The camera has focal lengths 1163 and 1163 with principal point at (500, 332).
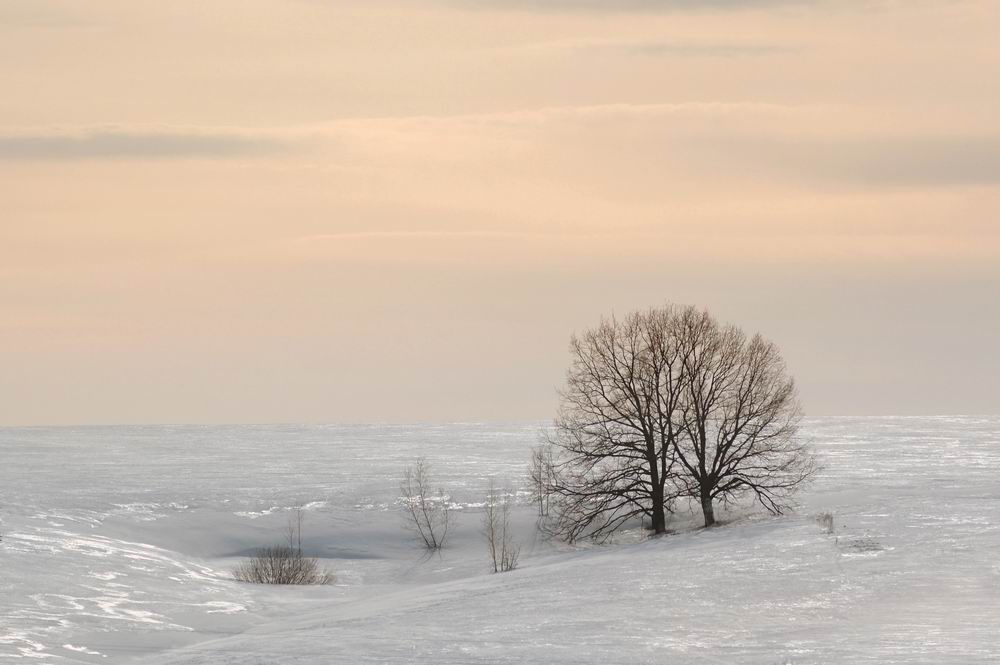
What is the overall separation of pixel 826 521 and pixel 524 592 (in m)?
17.3

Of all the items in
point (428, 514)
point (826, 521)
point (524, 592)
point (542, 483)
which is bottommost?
point (524, 592)

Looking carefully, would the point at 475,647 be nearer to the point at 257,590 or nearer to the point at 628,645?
the point at 628,645

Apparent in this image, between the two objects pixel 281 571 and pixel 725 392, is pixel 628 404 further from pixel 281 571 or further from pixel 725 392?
pixel 281 571

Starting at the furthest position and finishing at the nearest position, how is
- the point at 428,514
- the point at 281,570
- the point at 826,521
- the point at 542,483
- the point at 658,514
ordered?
the point at 428,514, the point at 542,483, the point at 658,514, the point at 281,570, the point at 826,521

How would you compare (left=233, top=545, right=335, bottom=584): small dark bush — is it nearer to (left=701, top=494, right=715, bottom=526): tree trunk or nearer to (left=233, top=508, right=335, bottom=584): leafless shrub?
(left=233, top=508, right=335, bottom=584): leafless shrub

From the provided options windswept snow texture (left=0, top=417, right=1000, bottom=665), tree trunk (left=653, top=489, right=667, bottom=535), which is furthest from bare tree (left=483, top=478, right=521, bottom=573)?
tree trunk (left=653, top=489, right=667, bottom=535)

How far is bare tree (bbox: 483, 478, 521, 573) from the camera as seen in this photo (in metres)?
54.0

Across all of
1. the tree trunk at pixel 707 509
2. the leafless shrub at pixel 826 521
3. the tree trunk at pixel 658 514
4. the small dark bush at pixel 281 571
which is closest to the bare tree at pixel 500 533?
the tree trunk at pixel 658 514

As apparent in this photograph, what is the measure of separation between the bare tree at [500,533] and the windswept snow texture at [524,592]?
114 cm

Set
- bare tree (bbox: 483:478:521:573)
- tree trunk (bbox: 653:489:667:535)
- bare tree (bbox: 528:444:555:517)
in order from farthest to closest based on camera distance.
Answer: bare tree (bbox: 528:444:555:517) → tree trunk (bbox: 653:489:667:535) → bare tree (bbox: 483:478:521:573)

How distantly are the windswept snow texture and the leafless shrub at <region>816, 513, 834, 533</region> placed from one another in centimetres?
48

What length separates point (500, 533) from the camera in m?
70.8

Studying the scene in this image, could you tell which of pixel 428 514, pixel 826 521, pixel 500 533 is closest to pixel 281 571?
pixel 500 533

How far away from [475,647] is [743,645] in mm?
5573
